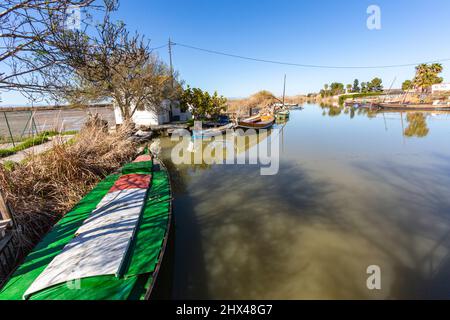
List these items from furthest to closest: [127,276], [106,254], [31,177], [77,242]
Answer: [31,177], [77,242], [106,254], [127,276]

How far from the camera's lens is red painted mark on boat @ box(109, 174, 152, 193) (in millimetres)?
5830

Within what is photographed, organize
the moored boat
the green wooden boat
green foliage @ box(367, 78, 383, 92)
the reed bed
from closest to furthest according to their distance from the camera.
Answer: the green wooden boat → the reed bed → the moored boat → green foliage @ box(367, 78, 383, 92)

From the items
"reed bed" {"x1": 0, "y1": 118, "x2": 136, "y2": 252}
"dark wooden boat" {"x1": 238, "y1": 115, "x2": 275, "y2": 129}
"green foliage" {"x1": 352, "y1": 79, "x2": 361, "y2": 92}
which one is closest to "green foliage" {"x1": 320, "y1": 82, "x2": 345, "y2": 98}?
"green foliage" {"x1": 352, "y1": 79, "x2": 361, "y2": 92}

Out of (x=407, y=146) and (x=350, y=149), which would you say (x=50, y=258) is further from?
(x=407, y=146)

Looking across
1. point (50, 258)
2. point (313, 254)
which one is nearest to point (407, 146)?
point (313, 254)

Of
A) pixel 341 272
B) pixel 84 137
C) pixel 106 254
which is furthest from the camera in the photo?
pixel 84 137

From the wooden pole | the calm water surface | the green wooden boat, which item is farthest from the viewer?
the calm water surface

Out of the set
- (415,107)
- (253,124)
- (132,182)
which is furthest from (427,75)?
(132,182)

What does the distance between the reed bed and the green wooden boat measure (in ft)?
3.31

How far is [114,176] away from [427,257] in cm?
986

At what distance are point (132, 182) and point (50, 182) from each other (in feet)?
8.88

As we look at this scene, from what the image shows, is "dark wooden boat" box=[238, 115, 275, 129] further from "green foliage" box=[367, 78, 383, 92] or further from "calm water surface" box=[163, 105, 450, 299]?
"green foliage" box=[367, 78, 383, 92]

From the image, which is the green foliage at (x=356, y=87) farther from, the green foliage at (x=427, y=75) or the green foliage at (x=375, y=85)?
the green foliage at (x=427, y=75)
